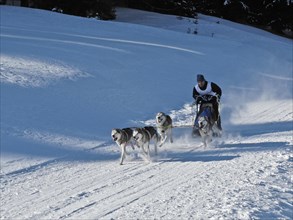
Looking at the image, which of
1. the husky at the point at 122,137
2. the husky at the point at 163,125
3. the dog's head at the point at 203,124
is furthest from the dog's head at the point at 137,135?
the dog's head at the point at 203,124

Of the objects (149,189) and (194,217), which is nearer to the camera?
(194,217)

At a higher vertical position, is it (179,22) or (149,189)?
(179,22)

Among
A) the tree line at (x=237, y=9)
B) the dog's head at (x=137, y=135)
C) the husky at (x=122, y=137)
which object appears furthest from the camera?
the tree line at (x=237, y=9)

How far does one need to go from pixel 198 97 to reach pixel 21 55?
7307 millimetres

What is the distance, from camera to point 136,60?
1889 cm

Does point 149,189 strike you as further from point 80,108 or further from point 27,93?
point 27,93

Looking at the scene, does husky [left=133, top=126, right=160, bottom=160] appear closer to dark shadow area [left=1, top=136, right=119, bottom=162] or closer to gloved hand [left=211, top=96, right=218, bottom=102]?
dark shadow area [left=1, top=136, right=119, bottom=162]

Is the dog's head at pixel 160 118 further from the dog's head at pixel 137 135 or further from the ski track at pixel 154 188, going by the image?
the dog's head at pixel 137 135

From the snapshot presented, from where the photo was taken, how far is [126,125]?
11375 mm

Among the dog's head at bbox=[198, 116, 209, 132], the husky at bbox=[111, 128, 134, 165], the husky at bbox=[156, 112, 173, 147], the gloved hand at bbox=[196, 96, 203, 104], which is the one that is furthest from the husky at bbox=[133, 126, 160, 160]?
the gloved hand at bbox=[196, 96, 203, 104]

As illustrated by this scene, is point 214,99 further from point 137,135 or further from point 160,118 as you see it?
point 137,135

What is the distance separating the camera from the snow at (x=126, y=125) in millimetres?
6328

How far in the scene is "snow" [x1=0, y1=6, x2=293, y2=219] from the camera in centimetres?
633

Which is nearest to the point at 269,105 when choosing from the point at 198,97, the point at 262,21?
the point at 198,97
